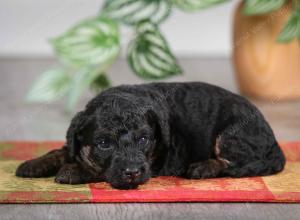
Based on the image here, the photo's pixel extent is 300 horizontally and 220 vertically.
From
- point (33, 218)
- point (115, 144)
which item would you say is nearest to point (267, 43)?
point (115, 144)

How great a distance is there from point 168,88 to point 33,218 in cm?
88

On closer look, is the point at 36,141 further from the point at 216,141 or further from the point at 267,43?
the point at 267,43

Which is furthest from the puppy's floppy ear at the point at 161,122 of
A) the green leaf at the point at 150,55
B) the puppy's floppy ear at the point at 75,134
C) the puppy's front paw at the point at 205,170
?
the green leaf at the point at 150,55

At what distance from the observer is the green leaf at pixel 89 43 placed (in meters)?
3.72

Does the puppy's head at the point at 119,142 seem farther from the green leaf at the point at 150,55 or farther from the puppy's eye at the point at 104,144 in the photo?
the green leaf at the point at 150,55

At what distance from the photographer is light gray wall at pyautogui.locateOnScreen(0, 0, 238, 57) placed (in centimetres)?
662

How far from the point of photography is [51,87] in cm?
420

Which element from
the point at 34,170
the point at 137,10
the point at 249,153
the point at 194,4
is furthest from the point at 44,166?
the point at 194,4

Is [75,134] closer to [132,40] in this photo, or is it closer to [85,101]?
[132,40]

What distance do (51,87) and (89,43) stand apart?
0.57m

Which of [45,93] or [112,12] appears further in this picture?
[45,93]

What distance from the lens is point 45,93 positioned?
4172 millimetres

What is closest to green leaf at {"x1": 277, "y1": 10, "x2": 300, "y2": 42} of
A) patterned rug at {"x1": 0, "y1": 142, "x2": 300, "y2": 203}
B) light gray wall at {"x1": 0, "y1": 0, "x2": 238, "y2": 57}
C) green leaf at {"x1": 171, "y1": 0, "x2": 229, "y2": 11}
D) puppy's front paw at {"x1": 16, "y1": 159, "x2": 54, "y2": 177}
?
green leaf at {"x1": 171, "y1": 0, "x2": 229, "y2": 11}

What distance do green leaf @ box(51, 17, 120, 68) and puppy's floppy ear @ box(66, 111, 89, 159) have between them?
931 mm
